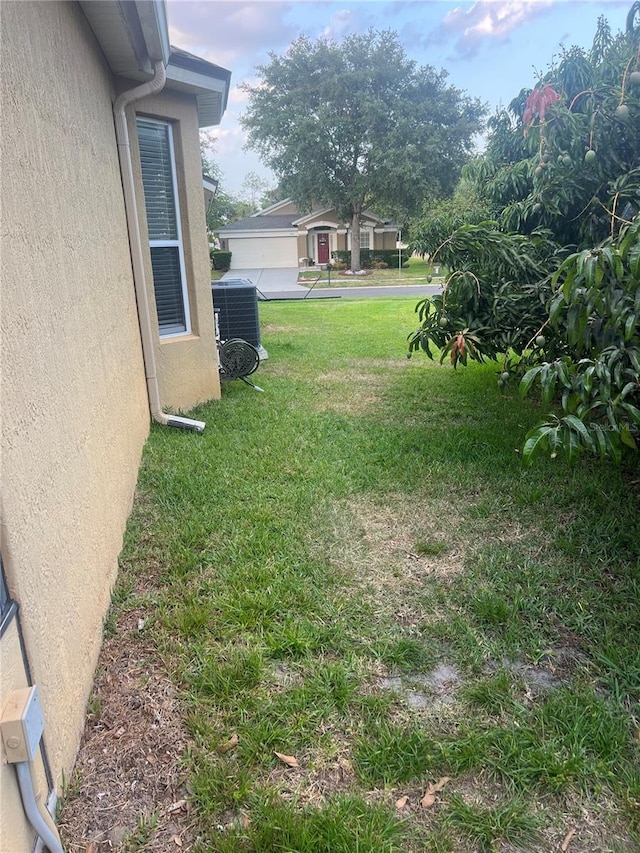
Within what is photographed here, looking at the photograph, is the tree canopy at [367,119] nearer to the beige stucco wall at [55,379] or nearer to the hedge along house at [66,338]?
the hedge along house at [66,338]

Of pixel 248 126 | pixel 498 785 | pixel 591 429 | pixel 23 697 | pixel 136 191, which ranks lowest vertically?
pixel 498 785

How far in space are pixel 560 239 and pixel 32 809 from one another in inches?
210

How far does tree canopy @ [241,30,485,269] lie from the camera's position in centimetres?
3203

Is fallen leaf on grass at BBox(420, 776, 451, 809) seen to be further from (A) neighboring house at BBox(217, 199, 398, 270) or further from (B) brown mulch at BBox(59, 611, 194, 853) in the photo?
(A) neighboring house at BBox(217, 199, 398, 270)

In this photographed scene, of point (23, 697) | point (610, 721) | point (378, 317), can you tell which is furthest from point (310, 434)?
point (378, 317)

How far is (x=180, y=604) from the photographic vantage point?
9.68ft

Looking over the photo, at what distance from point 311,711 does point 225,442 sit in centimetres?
323

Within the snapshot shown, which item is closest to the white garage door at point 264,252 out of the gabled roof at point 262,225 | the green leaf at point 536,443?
the gabled roof at point 262,225

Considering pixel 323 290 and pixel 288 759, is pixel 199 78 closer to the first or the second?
pixel 288 759

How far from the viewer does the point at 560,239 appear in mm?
5133

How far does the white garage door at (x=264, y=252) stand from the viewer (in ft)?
132

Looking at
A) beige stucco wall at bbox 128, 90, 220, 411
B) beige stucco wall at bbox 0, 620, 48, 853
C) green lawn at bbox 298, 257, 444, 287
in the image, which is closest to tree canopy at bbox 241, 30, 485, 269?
green lawn at bbox 298, 257, 444, 287

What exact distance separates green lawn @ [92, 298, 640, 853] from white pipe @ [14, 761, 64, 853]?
440mm

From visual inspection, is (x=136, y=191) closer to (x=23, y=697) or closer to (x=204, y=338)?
(x=204, y=338)
